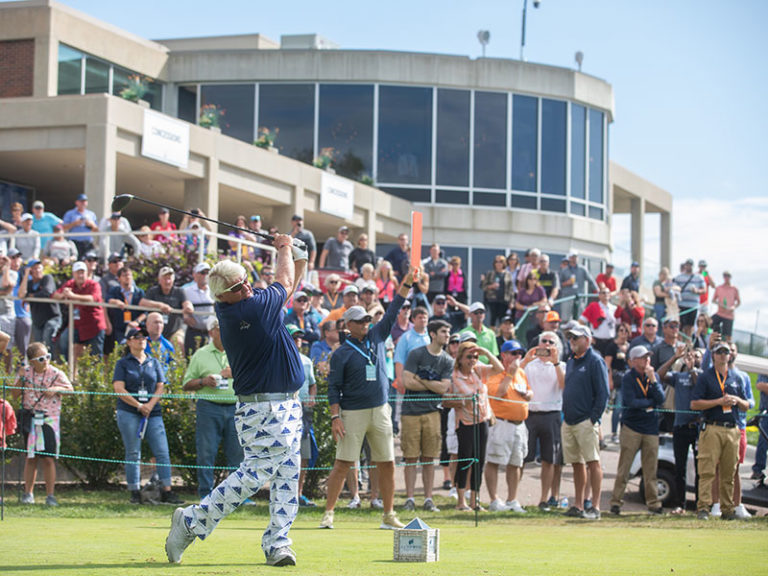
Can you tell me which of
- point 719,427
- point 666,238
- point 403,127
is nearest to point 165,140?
point 403,127

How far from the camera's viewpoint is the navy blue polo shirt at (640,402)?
13.8 meters

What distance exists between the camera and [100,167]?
72.4 feet

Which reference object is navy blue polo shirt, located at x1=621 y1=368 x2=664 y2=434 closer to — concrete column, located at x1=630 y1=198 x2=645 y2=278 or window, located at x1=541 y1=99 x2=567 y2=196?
window, located at x1=541 y1=99 x2=567 y2=196

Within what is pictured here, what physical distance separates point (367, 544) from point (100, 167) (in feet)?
49.1

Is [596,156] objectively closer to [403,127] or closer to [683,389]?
[403,127]

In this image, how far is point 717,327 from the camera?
22812 mm

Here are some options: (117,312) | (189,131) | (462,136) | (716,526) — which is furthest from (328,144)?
(716,526)

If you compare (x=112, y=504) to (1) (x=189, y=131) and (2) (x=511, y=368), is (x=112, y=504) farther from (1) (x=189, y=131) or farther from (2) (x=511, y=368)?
(1) (x=189, y=131)

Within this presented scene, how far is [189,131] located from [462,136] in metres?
10.6

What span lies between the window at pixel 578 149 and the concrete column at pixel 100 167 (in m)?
16.7

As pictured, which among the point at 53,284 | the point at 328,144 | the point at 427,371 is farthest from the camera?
the point at 328,144

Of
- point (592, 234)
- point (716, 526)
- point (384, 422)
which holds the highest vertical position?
point (592, 234)

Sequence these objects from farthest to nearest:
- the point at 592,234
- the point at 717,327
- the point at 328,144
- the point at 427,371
→ 1. the point at 592,234
2. the point at 328,144
3. the point at 717,327
4. the point at 427,371

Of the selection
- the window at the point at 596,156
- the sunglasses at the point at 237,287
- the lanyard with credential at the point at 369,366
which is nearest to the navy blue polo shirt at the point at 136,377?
the lanyard with credential at the point at 369,366
